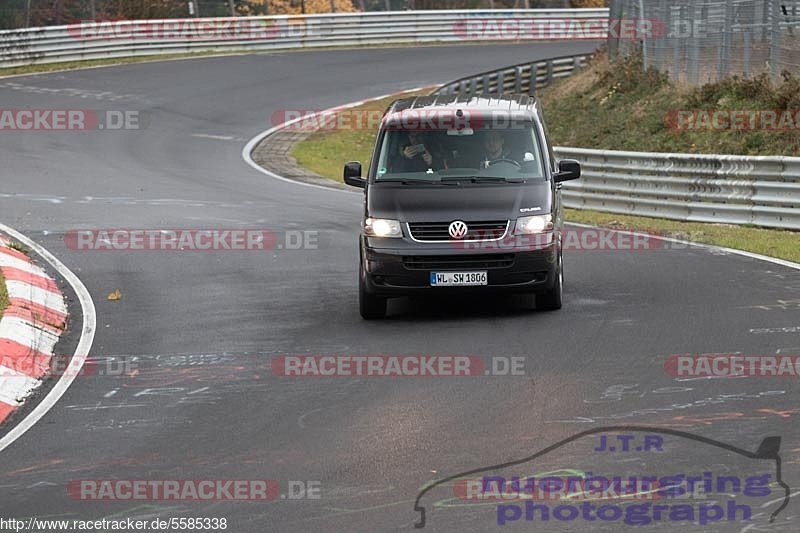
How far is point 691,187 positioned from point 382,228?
9.43 metres

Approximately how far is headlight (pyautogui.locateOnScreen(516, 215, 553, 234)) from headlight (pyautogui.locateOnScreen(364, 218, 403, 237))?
1.09m

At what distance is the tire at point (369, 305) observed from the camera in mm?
12477

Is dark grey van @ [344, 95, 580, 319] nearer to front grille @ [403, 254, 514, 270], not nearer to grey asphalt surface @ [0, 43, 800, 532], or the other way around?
front grille @ [403, 254, 514, 270]

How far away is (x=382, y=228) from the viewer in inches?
489

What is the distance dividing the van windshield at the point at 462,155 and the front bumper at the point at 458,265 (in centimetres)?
87

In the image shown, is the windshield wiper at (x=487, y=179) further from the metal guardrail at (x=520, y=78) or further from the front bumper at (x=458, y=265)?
the metal guardrail at (x=520, y=78)

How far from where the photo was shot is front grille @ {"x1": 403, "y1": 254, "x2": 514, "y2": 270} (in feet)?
40.1

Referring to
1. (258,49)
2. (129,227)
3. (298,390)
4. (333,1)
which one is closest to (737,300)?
(298,390)

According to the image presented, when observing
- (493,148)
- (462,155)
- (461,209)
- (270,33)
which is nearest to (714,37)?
(493,148)

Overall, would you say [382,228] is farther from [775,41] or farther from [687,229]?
[775,41]

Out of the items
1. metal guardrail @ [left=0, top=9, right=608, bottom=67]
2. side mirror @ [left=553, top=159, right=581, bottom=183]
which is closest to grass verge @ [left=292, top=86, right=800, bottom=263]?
side mirror @ [left=553, top=159, right=581, bottom=183]

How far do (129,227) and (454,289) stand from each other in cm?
793

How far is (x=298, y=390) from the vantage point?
990 cm

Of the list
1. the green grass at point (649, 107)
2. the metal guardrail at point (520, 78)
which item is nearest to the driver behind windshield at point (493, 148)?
the green grass at point (649, 107)
